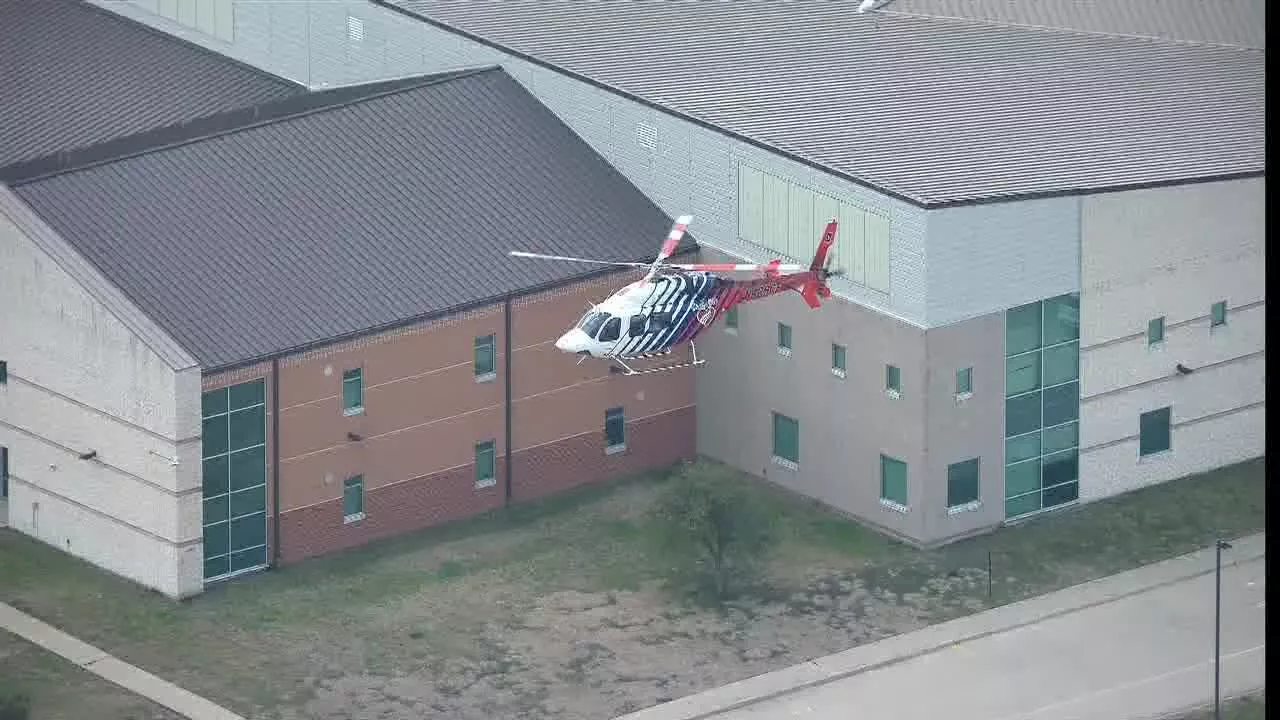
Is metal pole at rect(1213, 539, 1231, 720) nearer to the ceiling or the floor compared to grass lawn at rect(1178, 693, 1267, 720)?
nearer to the ceiling

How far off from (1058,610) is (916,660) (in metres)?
5.52

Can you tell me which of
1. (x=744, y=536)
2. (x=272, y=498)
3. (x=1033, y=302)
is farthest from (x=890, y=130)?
(x=272, y=498)

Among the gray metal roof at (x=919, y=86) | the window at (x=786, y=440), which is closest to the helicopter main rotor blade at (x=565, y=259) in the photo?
the gray metal roof at (x=919, y=86)

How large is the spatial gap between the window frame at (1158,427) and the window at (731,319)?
498 inches

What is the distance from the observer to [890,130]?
104 metres

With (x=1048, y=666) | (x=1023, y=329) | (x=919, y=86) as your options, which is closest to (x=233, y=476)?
(x=1048, y=666)

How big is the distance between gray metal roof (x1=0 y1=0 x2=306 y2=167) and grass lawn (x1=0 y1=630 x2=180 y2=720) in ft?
74.6

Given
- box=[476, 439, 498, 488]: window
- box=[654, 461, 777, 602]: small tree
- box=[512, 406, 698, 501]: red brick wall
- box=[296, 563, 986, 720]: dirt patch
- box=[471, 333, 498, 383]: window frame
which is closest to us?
box=[296, 563, 986, 720]: dirt patch

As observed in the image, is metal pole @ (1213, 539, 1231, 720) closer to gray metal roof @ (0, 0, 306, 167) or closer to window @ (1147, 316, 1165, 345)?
window @ (1147, 316, 1165, 345)

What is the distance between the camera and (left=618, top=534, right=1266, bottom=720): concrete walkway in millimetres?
89562

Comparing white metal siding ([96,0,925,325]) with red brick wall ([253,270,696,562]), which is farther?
white metal siding ([96,0,925,325])

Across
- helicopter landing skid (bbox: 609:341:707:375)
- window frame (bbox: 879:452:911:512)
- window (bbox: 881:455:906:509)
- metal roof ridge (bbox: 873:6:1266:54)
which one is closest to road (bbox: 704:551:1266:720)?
window frame (bbox: 879:452:911:512)

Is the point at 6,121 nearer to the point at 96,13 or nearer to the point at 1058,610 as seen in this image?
the point at 96,13

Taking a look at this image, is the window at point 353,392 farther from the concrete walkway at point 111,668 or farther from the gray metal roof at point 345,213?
the concrete walkway at point 111,668
